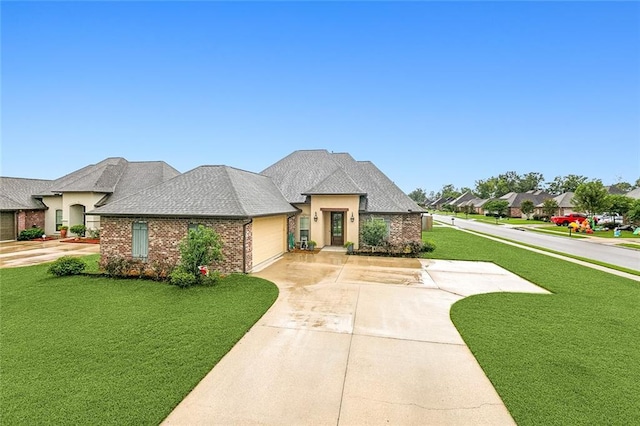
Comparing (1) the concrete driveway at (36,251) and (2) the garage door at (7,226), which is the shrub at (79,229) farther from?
(2) the garage door at (7,226)

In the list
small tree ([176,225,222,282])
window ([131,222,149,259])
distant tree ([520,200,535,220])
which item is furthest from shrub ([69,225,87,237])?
distant tree ([520,200,535,220])

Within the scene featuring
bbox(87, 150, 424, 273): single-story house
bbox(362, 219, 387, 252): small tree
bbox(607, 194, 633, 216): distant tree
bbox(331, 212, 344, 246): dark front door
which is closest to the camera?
bbox(87, 150, 424, 273): single-story house

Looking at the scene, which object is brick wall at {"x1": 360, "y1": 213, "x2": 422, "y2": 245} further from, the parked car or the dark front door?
the parked car

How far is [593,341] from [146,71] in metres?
27.6

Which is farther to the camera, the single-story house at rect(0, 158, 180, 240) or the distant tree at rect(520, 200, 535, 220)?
the distant tree at rect(520, 200, 535, 220)

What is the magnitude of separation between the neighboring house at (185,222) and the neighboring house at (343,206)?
14.1ft

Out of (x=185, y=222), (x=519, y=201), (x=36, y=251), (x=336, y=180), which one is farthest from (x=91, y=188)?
(x=519, y=201)

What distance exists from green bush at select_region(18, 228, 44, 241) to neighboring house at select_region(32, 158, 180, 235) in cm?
149

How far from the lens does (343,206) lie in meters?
17.5

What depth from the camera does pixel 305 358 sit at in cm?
539

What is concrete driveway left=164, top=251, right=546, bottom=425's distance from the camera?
390cm

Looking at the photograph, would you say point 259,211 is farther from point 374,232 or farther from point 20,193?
point 20,193

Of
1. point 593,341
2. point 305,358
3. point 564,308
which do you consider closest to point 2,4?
point 305,358

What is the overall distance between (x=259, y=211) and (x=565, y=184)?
116247 mm
